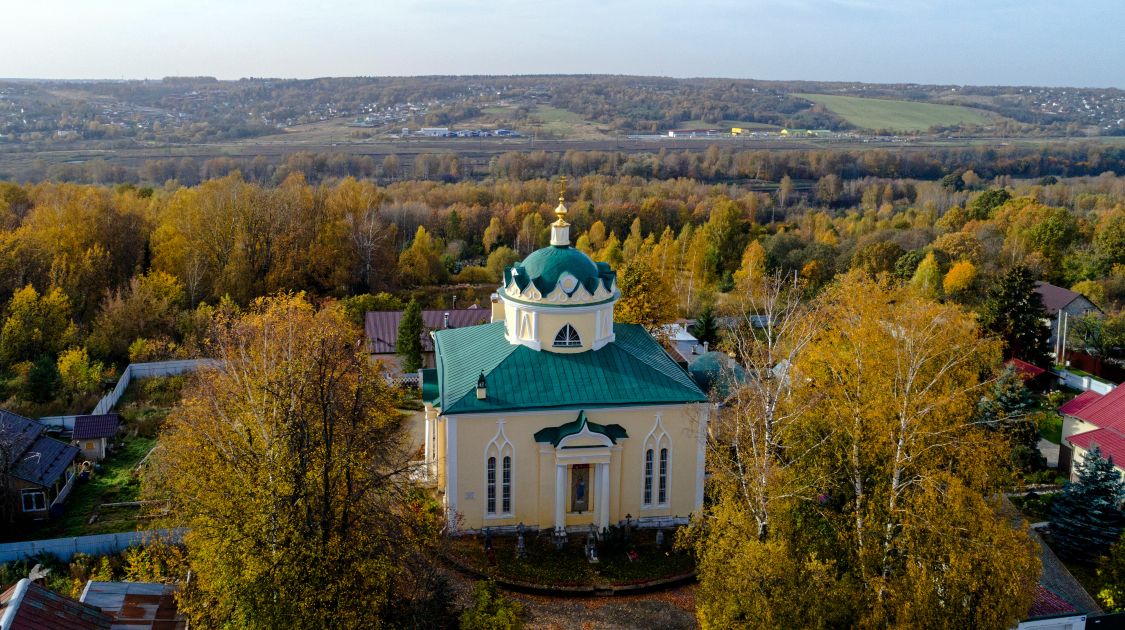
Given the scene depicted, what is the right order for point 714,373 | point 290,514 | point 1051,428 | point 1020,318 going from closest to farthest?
1. point 290,514
2. point 714,373
3. point 1051,428
4. point 1020,318

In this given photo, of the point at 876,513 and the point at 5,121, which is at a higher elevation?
the point at 5,121

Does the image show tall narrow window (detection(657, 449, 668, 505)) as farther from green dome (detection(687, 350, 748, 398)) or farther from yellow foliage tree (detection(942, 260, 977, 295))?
yellow foliage tree (detection(942, 260, 977, 295))

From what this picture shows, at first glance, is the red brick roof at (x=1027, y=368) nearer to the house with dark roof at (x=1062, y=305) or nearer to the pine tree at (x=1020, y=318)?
the pine tree at (x=1020, y=318)

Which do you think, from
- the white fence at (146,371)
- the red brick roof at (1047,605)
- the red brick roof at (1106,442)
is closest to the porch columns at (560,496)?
the red brick roof at (1047,605)

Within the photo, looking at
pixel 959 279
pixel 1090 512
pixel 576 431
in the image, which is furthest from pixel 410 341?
pixel 959 279

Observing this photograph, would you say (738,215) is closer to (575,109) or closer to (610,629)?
(610,629)

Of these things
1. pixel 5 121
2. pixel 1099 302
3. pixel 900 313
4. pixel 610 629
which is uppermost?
pixel 5 121

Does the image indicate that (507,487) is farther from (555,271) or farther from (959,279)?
(959,279)

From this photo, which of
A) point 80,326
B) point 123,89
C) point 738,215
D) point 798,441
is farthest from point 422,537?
point 123,89
